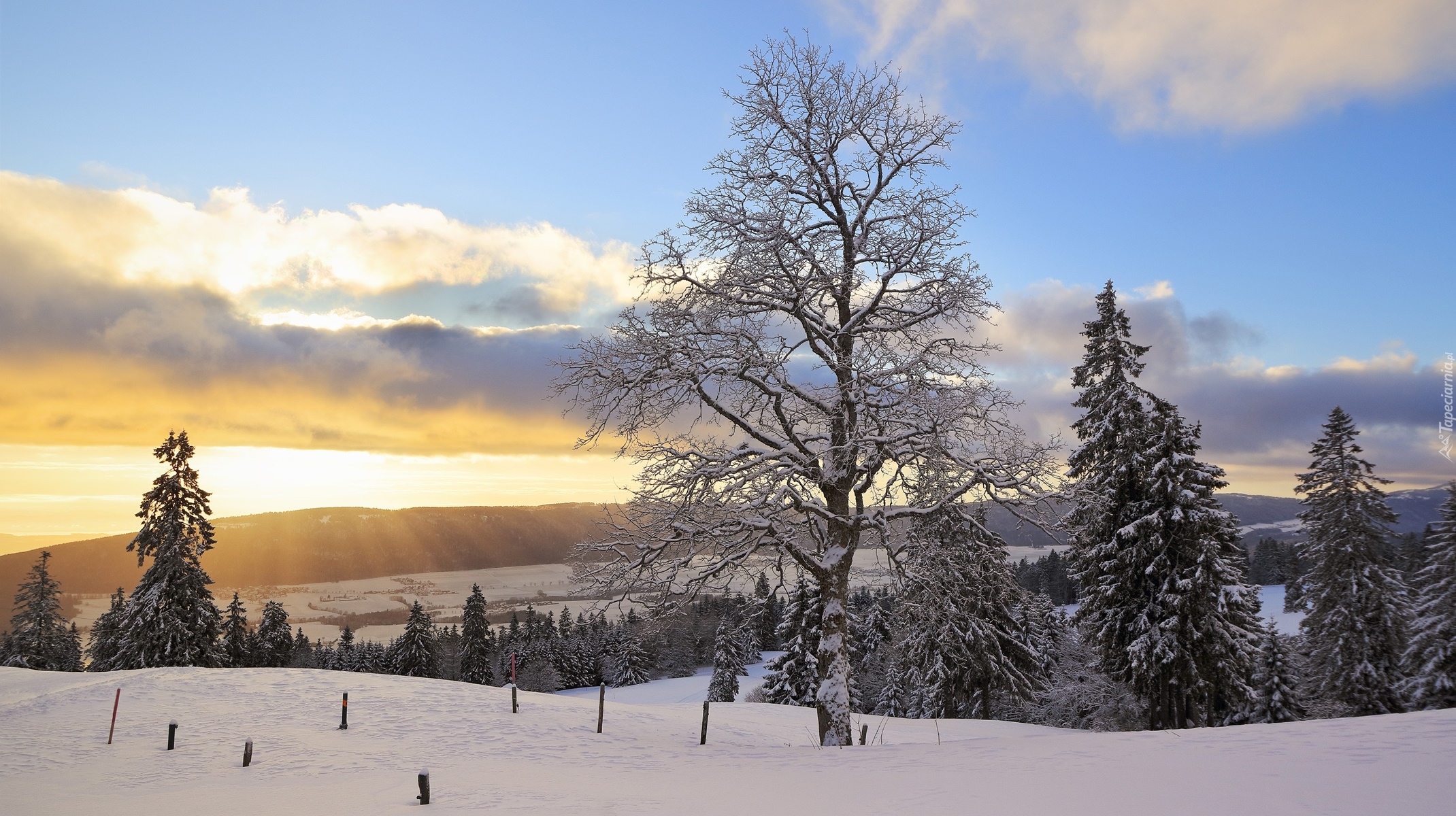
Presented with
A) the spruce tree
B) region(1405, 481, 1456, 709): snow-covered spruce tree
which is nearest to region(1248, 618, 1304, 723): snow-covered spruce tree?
region(1405, 481, 1456, 709): snow-covered spruce tree

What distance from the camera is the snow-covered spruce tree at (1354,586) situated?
110 feet

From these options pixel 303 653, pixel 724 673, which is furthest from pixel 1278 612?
pixel 303 653

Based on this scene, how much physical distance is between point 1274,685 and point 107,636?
6786 cm

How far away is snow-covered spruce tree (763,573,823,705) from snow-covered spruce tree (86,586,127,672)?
3487 cm

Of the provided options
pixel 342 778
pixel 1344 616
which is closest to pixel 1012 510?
pixel 342 778

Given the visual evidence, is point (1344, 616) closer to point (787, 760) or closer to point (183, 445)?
point (787, 760)

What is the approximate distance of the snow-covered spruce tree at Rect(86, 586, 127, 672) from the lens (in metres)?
40.6

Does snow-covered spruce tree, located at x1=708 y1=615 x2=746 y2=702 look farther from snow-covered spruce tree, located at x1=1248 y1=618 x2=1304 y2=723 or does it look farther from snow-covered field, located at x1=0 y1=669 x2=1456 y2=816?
snow-covered field, located at x1=0 y1=669 x2=1456 y2=816

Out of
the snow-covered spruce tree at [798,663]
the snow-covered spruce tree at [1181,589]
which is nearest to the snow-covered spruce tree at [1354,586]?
the snow-covered spruce tree at [1181,589]

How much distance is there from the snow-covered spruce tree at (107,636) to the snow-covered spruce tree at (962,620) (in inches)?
1537

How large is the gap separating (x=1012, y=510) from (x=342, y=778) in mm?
12901

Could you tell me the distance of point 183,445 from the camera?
126 feet

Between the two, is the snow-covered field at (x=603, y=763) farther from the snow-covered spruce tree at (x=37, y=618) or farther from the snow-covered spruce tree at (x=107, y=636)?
the snow-covered spruce tree at (x=37, y=618)

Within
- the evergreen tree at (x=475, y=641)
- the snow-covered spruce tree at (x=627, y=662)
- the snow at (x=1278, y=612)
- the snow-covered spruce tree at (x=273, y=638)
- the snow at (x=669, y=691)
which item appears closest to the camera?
the snow-covered spruce tree at (x=273, y=638)
